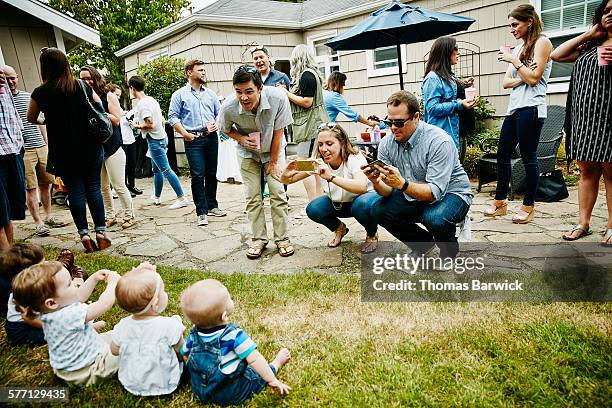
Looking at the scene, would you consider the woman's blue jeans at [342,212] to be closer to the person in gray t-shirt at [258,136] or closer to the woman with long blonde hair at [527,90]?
the person in gray t-shirt at [258,136]

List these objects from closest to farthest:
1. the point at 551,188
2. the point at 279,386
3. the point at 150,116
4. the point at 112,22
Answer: the point at 279,386
the point at 551,188
the point at 150,116
the point at 112,22

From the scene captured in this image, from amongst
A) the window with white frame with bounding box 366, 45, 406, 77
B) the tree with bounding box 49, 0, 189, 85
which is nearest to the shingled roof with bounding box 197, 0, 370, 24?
the window with white frame with bounding box 366, 45, 406, 77

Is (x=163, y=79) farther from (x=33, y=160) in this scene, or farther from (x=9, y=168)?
(x=9, y=168)

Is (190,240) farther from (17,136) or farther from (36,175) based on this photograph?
(36,175)

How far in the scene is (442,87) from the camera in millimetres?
3443

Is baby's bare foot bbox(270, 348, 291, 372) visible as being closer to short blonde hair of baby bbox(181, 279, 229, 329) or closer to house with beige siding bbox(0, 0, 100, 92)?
short blonde hair of baby bbox(181, 279, 229, 329)

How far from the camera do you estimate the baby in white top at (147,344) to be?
1.74 meters

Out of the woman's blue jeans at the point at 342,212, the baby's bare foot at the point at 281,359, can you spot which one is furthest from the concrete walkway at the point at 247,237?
the baby's bare foot at the point at 281,359

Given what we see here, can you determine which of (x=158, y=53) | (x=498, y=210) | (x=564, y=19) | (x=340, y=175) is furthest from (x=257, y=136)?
(x=158, y=53)

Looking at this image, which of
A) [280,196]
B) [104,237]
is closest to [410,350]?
[280,196]

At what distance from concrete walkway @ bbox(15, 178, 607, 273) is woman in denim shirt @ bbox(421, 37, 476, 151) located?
44.7 inches

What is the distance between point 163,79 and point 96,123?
6015 millimetres

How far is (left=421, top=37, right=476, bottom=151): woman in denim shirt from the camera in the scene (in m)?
3.41

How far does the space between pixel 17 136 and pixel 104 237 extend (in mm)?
1214
